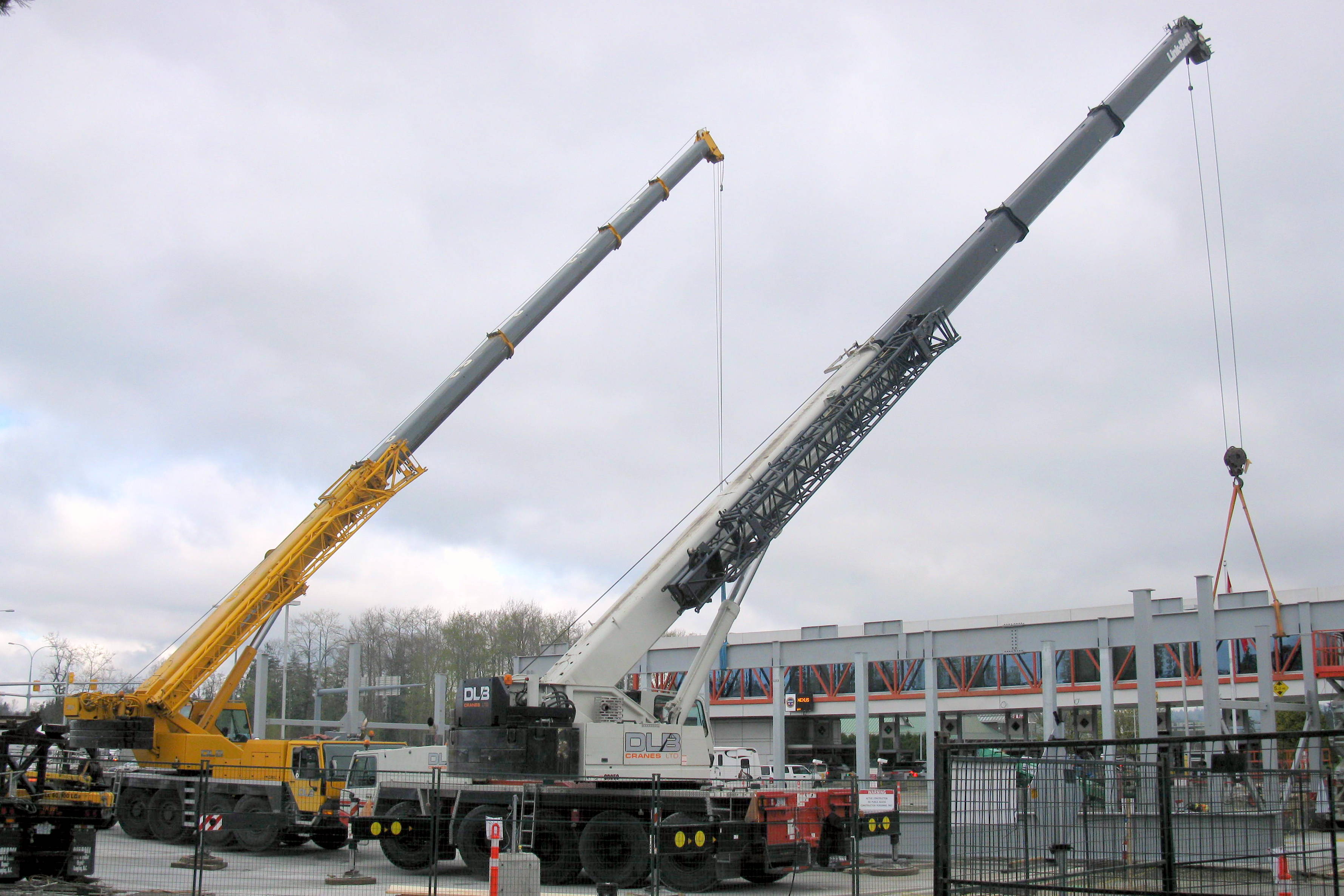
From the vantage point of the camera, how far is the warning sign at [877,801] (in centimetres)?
1672

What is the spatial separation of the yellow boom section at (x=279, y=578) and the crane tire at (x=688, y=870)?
34.1 ft

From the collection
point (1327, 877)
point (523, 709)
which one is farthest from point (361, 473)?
point (1327, 877)

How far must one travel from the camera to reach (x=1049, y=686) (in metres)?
25.5

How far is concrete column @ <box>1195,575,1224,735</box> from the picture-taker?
66.1 feet

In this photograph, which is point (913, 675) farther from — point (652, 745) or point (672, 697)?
point (652, 745)

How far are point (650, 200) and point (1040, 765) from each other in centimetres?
1893

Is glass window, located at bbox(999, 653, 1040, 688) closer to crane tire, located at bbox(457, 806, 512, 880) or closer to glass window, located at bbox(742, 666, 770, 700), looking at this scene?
glass window, located at bbox(742, 666, 770, 700)

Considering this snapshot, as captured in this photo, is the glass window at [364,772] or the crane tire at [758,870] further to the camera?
the glass window at [364,772]

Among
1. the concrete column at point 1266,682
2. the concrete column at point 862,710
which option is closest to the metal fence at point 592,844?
the concrete column at point 1266,682

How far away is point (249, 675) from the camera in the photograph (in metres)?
62.6

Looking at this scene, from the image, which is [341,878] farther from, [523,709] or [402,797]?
[523,709]

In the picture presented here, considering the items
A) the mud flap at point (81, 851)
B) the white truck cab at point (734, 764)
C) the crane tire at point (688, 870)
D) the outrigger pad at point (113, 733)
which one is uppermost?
the outrigger pad at point (113, 733)

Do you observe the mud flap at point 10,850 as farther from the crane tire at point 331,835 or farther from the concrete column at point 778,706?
the concrete column at point 778,706

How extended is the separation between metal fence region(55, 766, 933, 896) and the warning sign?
2cm
